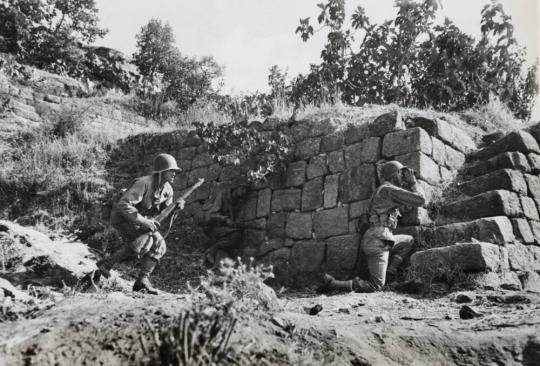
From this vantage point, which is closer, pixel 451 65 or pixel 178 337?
pixel 178 337

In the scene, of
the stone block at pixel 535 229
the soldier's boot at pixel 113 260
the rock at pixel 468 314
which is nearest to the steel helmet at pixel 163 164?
the soldier's boot at pixel 113 260

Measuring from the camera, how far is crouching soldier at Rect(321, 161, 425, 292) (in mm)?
6320

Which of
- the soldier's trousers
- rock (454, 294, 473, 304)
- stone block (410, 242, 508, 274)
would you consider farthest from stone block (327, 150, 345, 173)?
rock (454, 294, 473, 304)

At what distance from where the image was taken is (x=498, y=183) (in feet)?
22.6

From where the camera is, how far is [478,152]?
7891mm

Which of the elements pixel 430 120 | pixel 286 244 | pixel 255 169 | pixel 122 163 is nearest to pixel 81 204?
pixel 122 163

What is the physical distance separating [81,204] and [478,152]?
5.98 m

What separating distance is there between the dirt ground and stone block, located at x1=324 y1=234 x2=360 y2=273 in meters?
2.33

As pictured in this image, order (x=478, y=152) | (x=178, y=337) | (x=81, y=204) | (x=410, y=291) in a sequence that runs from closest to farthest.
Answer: (x=178, y=337)
(x=410, y=291)
(x=478, y=152)
(x=81, y=204)

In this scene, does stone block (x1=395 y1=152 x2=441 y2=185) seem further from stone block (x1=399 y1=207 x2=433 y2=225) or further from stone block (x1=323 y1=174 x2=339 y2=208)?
stone block (x1=323 y1=174 x2=339 y2=208)

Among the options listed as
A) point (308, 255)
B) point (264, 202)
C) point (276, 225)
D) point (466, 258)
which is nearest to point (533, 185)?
point (466, 258)

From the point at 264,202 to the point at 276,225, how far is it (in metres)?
0.45

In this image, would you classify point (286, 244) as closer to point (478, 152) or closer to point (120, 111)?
point (478, 152)

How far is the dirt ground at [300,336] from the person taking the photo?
2.83 m
